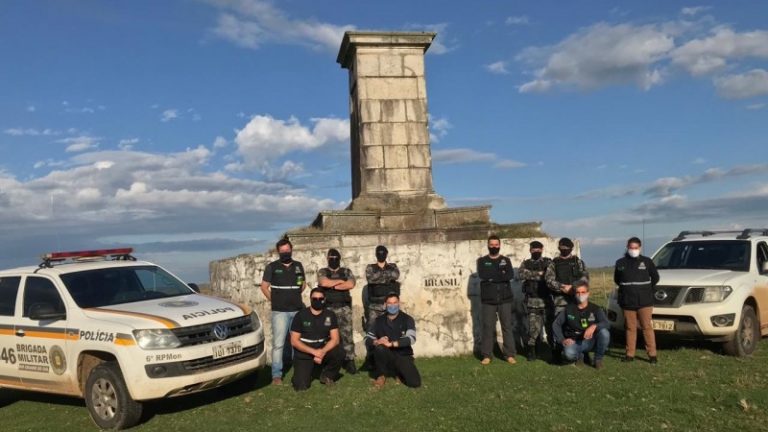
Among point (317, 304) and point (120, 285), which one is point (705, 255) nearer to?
point (317, 304)

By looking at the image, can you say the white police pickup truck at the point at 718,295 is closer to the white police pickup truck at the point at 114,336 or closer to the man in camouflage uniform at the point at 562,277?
the man in camouflage uniform at the point at 562,277

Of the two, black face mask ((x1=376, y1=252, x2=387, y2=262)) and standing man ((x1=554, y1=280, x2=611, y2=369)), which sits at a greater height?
black face mask ((x1=376, y1=252, x2=387, y2=262))

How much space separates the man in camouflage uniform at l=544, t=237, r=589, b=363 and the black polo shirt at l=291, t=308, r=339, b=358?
10.2 feet

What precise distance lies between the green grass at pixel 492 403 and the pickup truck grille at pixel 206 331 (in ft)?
2.78

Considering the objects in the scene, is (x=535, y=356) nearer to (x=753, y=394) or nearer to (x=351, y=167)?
(x=753, y=394)

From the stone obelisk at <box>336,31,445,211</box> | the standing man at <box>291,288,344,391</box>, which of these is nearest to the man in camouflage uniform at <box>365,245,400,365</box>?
the standing man at <box>291,288,344,391</box>

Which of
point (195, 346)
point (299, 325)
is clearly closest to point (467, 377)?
point (299, 325)

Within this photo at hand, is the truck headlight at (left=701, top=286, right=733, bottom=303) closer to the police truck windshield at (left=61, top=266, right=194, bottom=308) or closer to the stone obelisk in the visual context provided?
the stone obelisk

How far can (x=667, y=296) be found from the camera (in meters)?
9.34

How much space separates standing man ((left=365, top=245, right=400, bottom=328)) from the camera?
8.88 m

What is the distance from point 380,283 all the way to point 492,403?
2.69 meters

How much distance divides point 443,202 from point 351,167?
99.8 inches

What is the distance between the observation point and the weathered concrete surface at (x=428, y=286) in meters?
9.82

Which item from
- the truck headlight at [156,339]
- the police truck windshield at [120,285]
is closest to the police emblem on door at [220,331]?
the truck headlight at [156,339]
